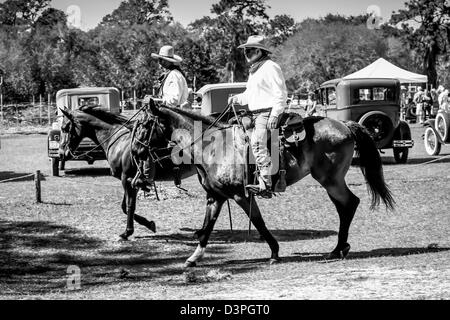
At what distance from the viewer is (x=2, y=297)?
8.00 metres

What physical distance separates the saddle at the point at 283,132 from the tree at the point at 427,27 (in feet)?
150

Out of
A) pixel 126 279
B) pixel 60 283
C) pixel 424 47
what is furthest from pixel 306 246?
pixel 424 47

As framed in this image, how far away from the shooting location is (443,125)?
22547 millimetres

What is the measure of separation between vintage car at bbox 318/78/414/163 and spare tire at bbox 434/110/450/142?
52.4 inches

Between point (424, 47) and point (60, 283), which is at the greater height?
point (424, 47)

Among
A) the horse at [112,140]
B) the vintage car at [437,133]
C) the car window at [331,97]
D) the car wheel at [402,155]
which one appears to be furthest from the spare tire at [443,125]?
the horse at [112,140]

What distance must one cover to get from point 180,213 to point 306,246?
3461mm

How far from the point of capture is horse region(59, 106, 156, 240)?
11719 millimetres

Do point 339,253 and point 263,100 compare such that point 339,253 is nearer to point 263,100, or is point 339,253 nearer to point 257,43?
point 263,100

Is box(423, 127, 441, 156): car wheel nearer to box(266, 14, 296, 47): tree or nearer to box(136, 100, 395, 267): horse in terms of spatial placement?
box(136, 100, 395, 267): horse

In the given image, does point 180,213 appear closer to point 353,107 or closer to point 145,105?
point 145,105

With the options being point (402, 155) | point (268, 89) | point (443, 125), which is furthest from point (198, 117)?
point (443, 125)

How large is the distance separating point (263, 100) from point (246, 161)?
0.85m

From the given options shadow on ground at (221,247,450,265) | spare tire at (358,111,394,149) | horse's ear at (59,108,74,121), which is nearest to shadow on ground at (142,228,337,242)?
shadow on ground at (221,247,450,265)
